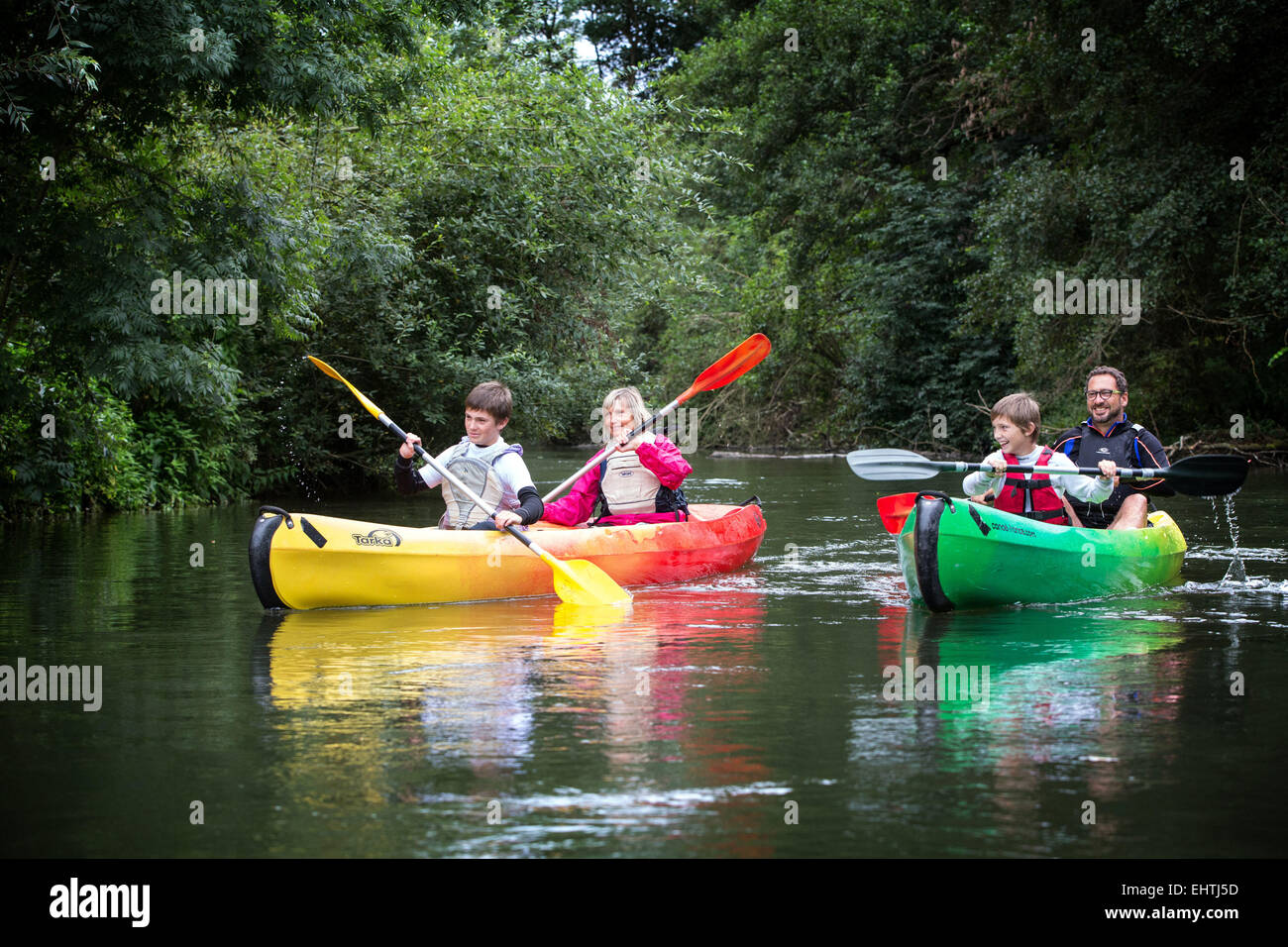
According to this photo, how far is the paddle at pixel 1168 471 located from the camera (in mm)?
7816

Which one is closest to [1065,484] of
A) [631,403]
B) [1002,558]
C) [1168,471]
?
[1168,471]

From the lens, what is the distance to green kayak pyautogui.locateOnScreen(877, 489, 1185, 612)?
22.7 ft

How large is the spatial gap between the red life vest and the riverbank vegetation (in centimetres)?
543

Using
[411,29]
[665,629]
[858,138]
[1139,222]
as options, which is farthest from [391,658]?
[858,138]

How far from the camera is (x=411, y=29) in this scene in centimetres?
1095

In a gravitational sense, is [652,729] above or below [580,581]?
below

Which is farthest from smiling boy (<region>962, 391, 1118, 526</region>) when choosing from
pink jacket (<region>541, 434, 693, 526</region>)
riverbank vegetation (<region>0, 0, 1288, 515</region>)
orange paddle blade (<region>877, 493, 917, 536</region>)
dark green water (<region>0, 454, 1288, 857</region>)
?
riverbank vegetation (<region>0, 0, 1288, 515</region>)

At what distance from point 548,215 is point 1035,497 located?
9.76 meters

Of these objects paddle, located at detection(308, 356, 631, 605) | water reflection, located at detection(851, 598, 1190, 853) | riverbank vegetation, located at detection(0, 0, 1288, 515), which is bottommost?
water reflection, located at detection(851, 598, 1190, 853)

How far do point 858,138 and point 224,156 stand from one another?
1535 cm

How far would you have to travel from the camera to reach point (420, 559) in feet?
24.8

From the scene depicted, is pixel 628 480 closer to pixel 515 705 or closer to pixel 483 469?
pixel 483 469

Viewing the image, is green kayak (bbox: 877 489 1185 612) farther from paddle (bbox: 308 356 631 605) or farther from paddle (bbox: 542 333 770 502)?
paddle (bbox: 542 333 770 502)

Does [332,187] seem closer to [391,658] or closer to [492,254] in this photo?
[492,254]
